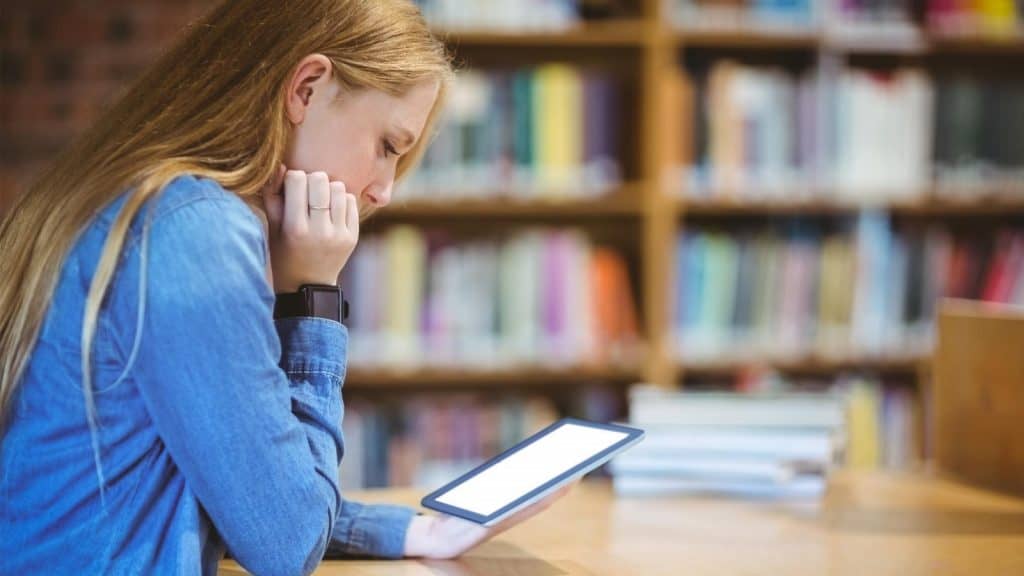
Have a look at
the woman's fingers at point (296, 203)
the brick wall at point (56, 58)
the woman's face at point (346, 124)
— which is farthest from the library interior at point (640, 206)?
the woman's fingers at point (296, 203)

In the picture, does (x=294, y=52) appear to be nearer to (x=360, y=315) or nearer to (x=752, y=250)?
(x=360, y=315)

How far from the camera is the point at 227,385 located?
3.05 ft

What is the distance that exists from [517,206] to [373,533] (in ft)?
6.12

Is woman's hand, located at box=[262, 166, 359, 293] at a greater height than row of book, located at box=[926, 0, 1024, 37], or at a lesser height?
lesser

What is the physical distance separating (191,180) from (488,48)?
2.24 metres

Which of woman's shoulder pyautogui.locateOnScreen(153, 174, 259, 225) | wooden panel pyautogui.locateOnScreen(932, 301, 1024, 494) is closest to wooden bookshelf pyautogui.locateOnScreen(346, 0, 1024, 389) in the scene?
wooden panel pyautogui.locateOnScreen(932, 301, 1024, 494)

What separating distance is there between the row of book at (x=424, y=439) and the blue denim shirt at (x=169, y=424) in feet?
6.40

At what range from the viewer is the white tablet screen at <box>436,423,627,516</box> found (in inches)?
45.1

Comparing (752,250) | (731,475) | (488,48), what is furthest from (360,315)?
(731,475)

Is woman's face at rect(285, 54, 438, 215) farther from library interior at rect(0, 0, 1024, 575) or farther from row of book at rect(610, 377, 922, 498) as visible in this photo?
library interior at rect(0, 0, 1024, 575)

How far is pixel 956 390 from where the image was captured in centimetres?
164

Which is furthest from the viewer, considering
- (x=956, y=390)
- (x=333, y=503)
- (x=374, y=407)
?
(x=374, y=407)

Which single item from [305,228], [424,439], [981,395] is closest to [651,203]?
[424,439]

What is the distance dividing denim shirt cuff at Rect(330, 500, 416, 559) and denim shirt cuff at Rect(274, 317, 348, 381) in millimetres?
202
